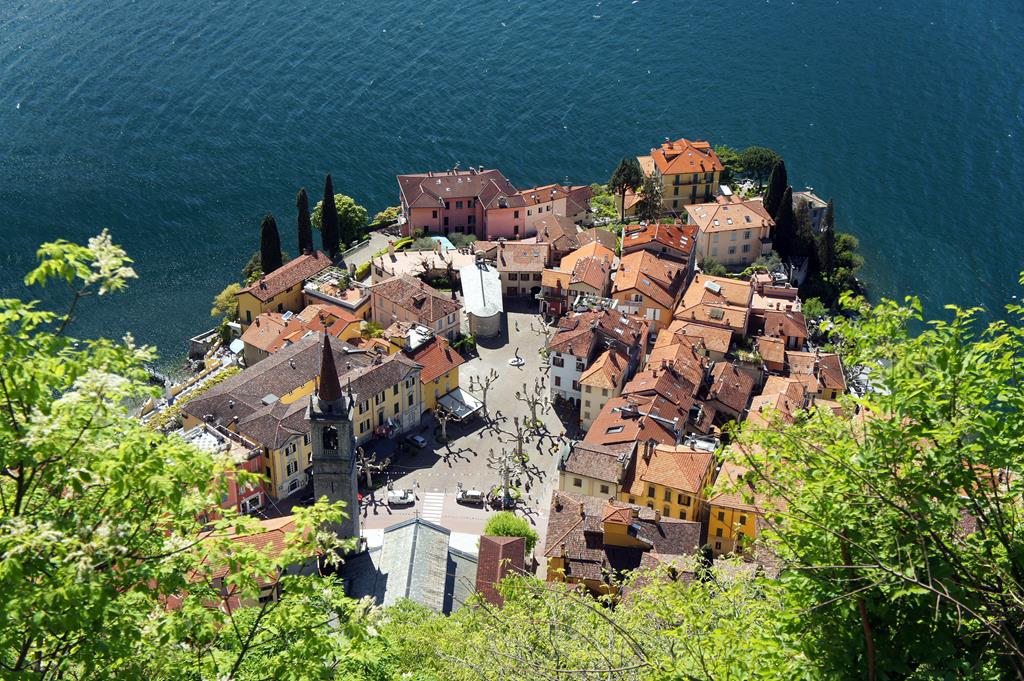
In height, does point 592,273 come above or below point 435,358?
above

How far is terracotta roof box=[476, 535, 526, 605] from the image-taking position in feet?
158

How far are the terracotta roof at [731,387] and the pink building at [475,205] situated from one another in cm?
2755

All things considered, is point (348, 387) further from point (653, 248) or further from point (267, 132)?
point (267, 132)

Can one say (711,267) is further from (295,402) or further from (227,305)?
(227,305)

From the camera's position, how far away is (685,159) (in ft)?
307

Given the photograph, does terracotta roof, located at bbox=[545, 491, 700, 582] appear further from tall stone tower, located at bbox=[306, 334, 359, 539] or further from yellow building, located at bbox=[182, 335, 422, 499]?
yellow building, located at bbox=[182, 335, 422, 499]

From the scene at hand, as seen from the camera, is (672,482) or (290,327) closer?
(672,482)

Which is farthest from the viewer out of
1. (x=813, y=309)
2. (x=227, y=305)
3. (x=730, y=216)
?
(x=730, y=216)

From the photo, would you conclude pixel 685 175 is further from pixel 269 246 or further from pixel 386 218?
pixel 269 246

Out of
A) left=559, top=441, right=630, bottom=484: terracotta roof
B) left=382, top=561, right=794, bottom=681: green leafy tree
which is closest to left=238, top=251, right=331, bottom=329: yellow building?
left=559, top=441, right=630, bottom=484: terracotta roof

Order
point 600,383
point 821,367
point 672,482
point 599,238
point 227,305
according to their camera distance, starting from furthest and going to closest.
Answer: point 599,238, point 227,305, point 821,367, point 600,383, point 672,482

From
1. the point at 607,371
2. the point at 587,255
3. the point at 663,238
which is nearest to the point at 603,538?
the point at 607,371

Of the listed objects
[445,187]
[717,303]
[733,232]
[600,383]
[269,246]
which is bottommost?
[269,246]

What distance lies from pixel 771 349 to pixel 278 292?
3584 cm
